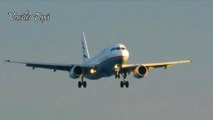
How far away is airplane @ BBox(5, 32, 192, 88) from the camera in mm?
111188

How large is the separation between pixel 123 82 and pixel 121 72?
2.65m

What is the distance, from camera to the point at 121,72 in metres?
115

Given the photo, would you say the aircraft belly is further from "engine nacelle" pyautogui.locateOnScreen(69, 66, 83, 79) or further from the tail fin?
the tail fin

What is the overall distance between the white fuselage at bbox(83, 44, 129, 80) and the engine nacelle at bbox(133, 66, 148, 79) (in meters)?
4.79

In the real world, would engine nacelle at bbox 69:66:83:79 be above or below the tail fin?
below

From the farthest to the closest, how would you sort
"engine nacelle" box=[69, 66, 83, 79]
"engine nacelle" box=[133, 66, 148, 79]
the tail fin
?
the tail fin < "engine nacelle" box=[69, 66, 83, 79] < "engine nacelle" box=[133, 66, 148, 79]

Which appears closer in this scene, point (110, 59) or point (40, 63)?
point (110, 59)

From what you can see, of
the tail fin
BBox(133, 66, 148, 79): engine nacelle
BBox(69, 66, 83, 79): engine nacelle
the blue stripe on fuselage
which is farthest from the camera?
the tail fin

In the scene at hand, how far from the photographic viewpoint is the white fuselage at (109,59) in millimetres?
110688

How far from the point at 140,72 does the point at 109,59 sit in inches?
276

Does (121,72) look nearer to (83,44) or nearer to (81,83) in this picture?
(81,83)

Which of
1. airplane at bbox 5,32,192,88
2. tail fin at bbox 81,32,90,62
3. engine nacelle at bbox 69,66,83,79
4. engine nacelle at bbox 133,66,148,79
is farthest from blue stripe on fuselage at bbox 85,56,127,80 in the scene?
tail fin at bbox 81,32,90,62

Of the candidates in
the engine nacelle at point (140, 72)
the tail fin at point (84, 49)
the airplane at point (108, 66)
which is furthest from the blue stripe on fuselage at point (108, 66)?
the tail fin at point (84, 49)

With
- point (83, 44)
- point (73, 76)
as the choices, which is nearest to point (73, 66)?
point (73, 76)
